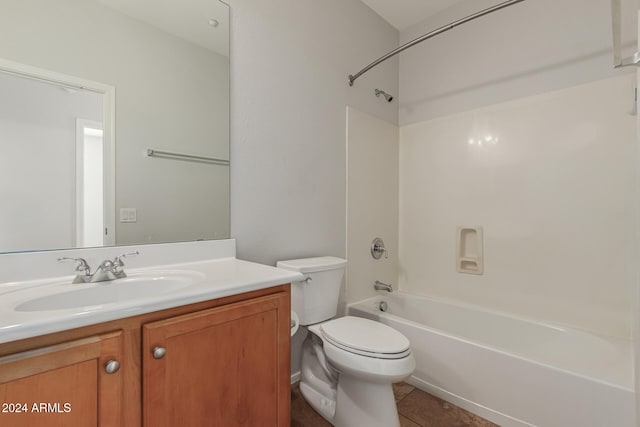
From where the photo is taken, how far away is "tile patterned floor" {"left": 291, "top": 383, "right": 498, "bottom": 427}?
148cm

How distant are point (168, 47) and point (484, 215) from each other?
7.02ft

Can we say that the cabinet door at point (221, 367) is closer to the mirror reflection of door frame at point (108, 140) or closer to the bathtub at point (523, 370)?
the mirror reflection of door frame at point (108, 140)

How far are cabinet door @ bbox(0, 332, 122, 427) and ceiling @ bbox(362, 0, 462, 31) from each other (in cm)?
260

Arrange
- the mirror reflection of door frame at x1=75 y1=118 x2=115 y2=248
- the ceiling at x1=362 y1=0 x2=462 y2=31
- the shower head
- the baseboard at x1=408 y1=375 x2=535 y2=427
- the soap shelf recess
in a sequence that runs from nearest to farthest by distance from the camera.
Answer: the mirror reflection of door frame at x1=75 y1=118 x2=115 y2=248 < the baseboard at x1=408 y1=375 x2=535 y2=427 < the soap shelf recess < the ceiling at x1=362 y1=0 x2=462 y2=31 < the shower head

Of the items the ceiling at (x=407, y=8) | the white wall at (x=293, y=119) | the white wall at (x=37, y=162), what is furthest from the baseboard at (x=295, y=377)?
the ceiling at (x=407, y=8)

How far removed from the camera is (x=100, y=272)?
1.01m

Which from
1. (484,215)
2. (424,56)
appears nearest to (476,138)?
(484,215)

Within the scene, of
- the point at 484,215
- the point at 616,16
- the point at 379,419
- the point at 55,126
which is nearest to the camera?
the point at 55,126

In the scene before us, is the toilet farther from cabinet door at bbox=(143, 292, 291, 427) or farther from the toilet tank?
cabinet door at bbox=(143, 292, 291, 427)

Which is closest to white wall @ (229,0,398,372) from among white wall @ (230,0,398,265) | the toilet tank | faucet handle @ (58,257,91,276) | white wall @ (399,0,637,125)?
white wall @ (230,0,398,265)

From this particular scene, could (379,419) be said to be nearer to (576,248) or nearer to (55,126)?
(576,248)

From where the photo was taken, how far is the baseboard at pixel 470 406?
1.44 metres

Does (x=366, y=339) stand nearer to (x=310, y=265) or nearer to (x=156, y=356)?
(x=310, y=265)

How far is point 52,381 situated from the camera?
0.62m
